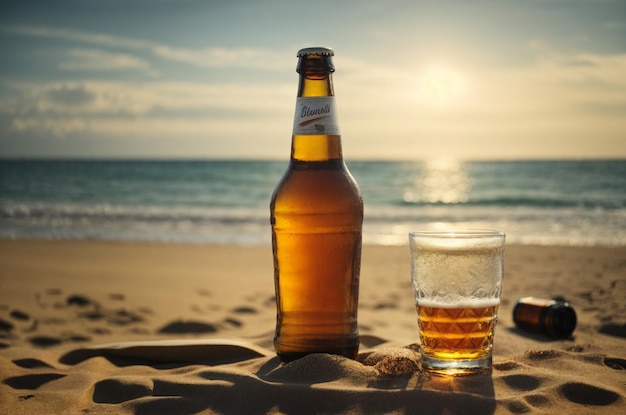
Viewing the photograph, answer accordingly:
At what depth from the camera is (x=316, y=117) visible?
261 centimetres

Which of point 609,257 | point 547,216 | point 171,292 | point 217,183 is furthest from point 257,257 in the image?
point 217,183

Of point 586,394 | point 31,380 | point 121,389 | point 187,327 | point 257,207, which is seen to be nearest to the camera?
point 586,394

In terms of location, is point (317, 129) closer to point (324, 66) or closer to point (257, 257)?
point (324, 66)

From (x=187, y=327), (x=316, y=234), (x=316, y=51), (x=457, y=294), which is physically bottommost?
(x=187, y=327)

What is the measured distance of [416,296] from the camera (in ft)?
7.88

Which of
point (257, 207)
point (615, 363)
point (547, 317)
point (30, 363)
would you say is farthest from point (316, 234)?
point (257, 207)

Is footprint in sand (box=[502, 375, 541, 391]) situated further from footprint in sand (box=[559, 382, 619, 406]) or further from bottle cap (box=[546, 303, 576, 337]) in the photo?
bottle cap (box=[546, 303, 576, 337])

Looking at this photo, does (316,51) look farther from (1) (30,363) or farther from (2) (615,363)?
(1) (30,363)

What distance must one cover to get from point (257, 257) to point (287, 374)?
7.40 meters

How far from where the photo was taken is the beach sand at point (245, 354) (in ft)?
7.07

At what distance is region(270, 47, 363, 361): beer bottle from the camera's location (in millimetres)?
2568

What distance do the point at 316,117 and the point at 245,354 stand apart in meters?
1.09

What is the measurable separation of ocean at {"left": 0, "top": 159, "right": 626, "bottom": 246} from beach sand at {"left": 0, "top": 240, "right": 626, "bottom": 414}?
5701 millimetres

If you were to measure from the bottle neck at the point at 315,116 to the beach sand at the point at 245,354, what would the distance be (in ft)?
2.51
